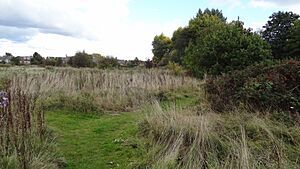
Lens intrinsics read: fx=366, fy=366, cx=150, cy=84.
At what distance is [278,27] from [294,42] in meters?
3.17

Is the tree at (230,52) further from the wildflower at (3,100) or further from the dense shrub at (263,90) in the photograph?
the wildflower at (3,100)

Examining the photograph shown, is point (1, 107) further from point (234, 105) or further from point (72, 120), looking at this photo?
point (234, 105)

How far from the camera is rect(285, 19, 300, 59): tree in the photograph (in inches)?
1020

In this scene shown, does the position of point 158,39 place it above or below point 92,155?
above

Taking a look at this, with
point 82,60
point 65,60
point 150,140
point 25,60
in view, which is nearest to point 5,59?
point 25,60

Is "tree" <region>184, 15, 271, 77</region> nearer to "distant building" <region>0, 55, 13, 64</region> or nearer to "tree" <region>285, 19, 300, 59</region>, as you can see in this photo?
"tree" <region>285, 19, 300, 59</region>

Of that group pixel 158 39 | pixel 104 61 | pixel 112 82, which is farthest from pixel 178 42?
pixel 112 82

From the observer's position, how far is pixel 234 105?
7.69 meters

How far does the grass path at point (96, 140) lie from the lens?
519 cm

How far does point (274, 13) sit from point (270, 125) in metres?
26.5

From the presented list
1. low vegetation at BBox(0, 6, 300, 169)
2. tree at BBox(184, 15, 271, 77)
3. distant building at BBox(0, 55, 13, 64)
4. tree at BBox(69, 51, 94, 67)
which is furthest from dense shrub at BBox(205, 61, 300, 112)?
distant building at BBox(0, 55, 13, 64)

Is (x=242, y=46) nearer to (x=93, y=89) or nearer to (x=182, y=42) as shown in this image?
(x=93, y=89)

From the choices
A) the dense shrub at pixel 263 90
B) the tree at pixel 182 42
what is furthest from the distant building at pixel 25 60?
the dense shrub at pixel 263 90

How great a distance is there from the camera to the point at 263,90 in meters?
7.55
